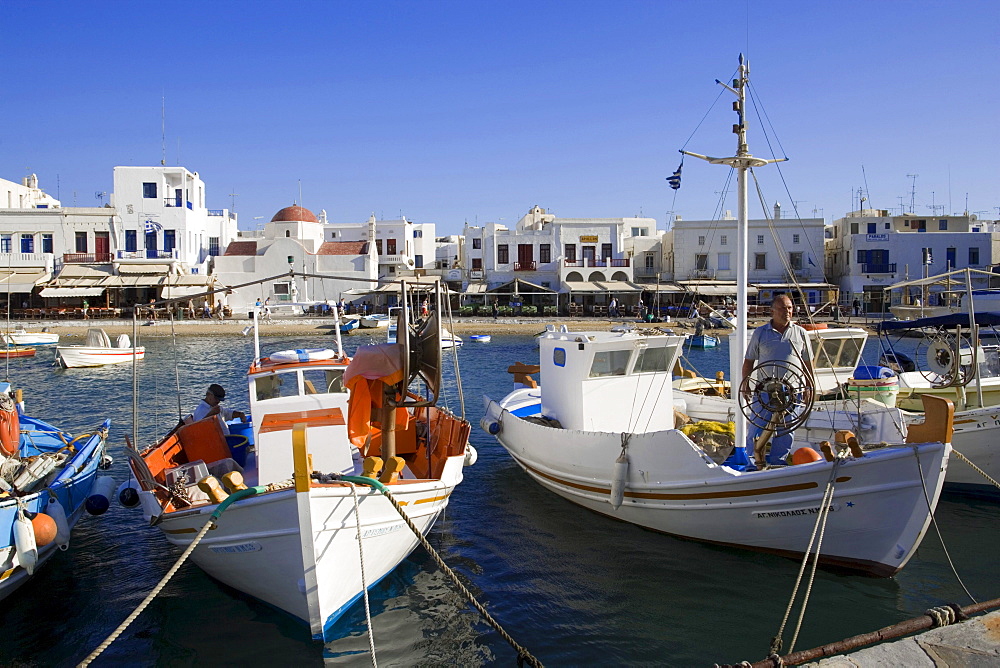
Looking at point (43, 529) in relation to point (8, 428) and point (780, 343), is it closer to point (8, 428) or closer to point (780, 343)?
point (8, 428)

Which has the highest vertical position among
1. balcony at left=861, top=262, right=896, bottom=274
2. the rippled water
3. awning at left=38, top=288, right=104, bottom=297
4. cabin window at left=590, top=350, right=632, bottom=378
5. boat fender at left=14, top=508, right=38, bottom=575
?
balcony at left=861, top=262, right=896, bottom=274

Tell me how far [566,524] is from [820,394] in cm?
651

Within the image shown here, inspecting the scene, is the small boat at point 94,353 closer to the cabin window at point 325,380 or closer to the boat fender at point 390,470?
the cabin window at point 325,380

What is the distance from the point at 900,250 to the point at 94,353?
2061 inches

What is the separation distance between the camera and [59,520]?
28.9 feet

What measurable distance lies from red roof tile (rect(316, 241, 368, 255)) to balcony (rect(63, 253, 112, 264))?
1491 centimetres

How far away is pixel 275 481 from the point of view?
812 cm

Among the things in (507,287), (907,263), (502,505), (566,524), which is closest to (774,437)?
(566,524)

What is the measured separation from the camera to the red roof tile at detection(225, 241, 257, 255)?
55406mm

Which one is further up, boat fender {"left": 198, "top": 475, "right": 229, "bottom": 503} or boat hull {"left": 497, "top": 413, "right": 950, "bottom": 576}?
boat fender {"left": 198, "top": 475, "right": 229, "bottom": 503}

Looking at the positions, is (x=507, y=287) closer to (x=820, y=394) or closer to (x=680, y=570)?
(x=820, y=394)

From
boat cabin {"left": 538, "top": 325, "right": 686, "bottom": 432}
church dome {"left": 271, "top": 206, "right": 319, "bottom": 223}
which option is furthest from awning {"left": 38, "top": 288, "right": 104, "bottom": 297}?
boat cabin {"left": 538, "top": 325, "right": 686, "bottom": 432}

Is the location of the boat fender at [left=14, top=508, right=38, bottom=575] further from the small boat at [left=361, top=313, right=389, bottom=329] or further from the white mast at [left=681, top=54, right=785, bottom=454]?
the small boat at [left=361, top=313, right=389, bottom=329]

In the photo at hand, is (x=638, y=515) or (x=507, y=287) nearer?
(x=638, y=515)
